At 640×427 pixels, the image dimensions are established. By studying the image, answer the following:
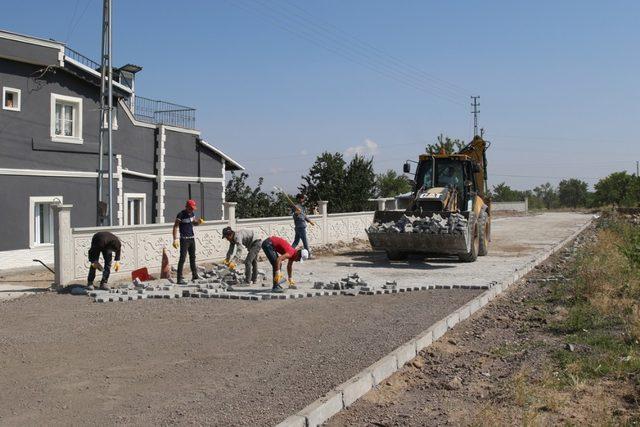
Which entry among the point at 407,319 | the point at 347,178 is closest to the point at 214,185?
the point at 347,178

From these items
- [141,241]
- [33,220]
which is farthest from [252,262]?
[33,220]

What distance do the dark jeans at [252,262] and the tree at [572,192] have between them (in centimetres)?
9512

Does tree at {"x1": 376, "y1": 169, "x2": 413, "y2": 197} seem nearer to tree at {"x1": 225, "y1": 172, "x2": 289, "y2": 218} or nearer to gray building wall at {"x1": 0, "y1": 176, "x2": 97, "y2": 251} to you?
tree at {"x1": 225, "y1": 172, "x2": 289, "y2": 218}

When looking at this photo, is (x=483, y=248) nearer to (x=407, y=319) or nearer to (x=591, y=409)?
(x=407, y=319)

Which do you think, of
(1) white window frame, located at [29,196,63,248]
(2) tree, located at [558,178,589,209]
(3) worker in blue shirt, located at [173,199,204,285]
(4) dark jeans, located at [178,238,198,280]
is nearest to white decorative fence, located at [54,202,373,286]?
(3) worker in blue shirt, located at [173,199,204,285]

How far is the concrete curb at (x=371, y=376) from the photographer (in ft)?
16.2

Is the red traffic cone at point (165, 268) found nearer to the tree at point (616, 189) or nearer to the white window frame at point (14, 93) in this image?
the white window frame at point (14, 93)

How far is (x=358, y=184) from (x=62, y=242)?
2167cm

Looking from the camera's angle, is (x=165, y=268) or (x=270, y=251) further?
(x=165, y=268)

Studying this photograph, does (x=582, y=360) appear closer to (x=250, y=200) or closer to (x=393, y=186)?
(x=250, y=200)

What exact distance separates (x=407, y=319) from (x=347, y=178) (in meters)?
24.0

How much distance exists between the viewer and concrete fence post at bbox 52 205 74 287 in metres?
12.1

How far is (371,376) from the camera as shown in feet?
19.6

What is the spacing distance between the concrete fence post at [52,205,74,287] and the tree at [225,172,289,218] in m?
17.3
